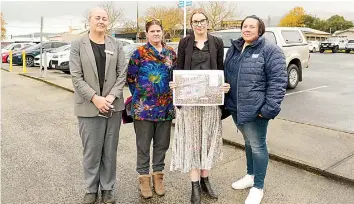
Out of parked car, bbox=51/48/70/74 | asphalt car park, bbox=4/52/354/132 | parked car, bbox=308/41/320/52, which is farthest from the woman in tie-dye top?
parked car, bbox=308/41/320/52

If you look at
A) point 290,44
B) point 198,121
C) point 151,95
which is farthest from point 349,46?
point 151,95

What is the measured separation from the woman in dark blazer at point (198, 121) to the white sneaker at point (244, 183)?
1.12ft

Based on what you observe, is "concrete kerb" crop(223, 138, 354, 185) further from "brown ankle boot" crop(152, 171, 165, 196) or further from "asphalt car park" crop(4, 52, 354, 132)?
→ "asphalt car park" crop(4, 52, 354, 132)

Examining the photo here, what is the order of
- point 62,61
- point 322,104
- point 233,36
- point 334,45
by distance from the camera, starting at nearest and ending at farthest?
point 322,104 → point 233,36 → point 62,61 → point 334,45

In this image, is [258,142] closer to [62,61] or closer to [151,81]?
[151,81]

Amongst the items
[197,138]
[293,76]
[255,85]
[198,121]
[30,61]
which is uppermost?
[30,61]

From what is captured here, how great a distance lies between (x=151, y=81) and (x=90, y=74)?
1.95 ft

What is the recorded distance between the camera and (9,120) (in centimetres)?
683

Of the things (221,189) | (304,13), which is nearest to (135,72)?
(221,189)

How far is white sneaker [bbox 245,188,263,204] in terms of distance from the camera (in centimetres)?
328

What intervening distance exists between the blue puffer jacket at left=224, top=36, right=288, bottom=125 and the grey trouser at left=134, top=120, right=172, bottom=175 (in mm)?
819

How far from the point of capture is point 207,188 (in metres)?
3.49

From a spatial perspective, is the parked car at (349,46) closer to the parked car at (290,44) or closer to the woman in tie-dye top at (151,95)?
the parked car at (290,44)

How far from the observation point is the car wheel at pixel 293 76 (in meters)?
9.94
